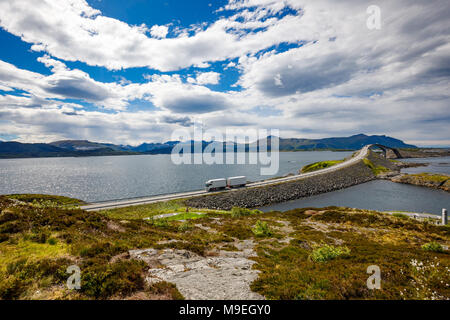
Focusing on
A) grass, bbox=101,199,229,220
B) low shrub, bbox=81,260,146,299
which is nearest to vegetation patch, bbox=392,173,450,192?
grass, bbox=101,199,229,220

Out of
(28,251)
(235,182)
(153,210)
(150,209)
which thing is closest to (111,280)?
(28,251)

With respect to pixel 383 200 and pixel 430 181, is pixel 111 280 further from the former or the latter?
pixel 430 181

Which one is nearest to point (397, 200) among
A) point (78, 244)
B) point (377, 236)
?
point (377, 236)

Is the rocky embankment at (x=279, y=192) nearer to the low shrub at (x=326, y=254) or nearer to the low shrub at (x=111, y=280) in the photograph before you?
the low shrub at (x=326, y=254)

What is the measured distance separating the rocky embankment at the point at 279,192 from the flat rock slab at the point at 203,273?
34855 millimetres

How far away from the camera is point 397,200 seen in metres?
51.3

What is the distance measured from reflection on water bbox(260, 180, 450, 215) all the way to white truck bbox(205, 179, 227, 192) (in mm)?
14622

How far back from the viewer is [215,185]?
55562mm

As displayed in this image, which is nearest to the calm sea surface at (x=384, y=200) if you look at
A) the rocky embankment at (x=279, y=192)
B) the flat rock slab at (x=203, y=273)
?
the rocky embankment at (x=279, y=192)

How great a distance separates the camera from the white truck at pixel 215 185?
54.8 meters

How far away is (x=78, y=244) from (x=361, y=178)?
9770 cm

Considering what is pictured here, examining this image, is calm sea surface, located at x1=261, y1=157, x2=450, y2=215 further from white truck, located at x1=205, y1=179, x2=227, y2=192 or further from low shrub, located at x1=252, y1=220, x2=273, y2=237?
low shrub, located at x1=252, y1=220, x2=273, y2=237

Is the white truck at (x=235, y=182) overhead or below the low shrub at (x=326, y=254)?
below
